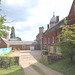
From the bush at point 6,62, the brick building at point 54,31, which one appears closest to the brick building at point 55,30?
the brick building at point 54,31

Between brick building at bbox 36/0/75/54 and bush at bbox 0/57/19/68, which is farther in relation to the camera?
brick building at bbox 36/0/75/54

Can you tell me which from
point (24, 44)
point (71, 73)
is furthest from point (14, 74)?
point (24, 44)

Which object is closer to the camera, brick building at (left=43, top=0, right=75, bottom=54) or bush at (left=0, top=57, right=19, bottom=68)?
bush at (left=0, top=57, right=19, bottom=68)

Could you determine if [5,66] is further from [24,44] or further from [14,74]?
[24,44]

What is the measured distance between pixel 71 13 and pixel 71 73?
10.4m

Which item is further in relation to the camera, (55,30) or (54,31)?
(54,31)

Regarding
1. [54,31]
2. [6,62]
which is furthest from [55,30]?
[6,62]

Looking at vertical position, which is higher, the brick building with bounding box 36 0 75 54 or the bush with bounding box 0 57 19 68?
the brick building with bounding box 36 0 75 54

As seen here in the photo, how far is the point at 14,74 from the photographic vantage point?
886 cm

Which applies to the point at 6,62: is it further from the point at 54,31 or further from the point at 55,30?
the point at 54,31

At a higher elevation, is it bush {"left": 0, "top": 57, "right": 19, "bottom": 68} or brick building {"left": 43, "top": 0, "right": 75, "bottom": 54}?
brick building {"left": 43, "top": 0, "right": 75, "bottom": 54}

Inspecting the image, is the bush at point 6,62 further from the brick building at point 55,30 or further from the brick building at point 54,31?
the brick building at point 54,31

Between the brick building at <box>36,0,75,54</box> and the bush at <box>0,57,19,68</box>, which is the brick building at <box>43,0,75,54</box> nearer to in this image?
the brick building at <box>36,0,75,54</box>

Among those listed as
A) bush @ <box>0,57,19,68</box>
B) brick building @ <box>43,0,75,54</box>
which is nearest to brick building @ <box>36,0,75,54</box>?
brick building @ <box>43,0,75,54</box>
